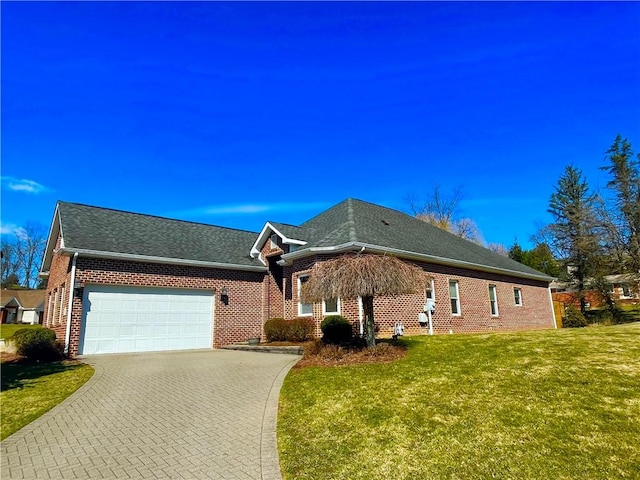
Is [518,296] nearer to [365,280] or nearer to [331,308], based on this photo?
[331,308]

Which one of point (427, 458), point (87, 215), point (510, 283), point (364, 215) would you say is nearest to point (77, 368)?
point (87, 215)

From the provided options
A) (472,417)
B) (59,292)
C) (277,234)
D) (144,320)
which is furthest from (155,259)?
(472,417)

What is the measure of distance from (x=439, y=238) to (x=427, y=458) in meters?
17.9

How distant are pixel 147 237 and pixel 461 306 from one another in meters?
14.5

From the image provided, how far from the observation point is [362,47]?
12.9 metres

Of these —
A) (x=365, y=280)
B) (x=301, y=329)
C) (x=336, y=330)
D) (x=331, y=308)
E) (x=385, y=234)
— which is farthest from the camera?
(x=385, y=234)

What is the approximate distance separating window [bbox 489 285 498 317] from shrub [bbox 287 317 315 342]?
10167 millimetres

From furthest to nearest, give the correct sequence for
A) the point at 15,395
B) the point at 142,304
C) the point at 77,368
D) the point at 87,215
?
1. the point at 87,215
2. the point at 142,304
3. the point at 77,368
4. the point at 15,395

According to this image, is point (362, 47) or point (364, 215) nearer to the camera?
point (362, 47)

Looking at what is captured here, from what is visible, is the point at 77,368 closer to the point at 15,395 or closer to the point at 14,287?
the point at 15,395

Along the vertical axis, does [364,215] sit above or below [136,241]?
above

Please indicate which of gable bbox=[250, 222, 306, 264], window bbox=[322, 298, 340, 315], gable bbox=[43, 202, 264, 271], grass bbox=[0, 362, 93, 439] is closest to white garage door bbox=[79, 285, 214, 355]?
gable bbox=[43, 202, 264, 271]

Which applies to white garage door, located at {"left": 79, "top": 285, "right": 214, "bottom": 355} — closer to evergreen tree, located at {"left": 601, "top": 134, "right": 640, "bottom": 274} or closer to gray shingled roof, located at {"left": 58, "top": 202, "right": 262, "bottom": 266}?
gray shingled roof, located at {"left": 58, "top": 202, "right": 262, "bottom": 266}

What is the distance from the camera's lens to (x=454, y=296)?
59.2ft
